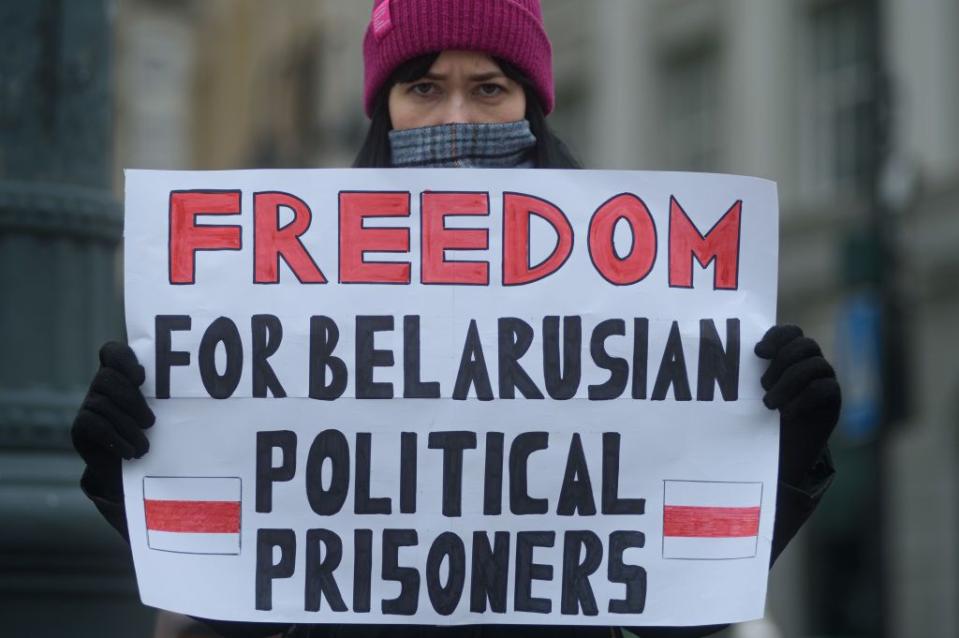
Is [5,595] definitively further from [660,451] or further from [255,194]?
[660,451]

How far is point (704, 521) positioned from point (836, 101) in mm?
15807

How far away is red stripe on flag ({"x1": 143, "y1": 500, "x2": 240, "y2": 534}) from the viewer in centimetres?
284

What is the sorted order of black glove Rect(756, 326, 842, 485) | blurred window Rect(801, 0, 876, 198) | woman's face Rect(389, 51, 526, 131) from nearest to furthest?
1. black glove Rect(756, 326, 842, 485)
2. woman's face Rect(389, 51, 526, 131)
3. blurred window Rect(801, 0, 876, 198)

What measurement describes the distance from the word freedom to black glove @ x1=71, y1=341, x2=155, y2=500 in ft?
0.41

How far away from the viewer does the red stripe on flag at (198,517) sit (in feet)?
9.33

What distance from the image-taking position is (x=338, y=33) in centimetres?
3070

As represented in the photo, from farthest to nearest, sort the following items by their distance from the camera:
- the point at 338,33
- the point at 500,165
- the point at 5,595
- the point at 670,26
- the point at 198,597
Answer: the point at 338,33
the point at 670,26
the point at 5,595
the point at 500,165
the point at 198,597

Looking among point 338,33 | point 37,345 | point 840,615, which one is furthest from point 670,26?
point 37,345

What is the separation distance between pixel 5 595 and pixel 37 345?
1.75 ft

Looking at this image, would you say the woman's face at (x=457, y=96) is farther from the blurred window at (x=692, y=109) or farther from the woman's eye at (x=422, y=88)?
the blurred window at (x=692, y=109)

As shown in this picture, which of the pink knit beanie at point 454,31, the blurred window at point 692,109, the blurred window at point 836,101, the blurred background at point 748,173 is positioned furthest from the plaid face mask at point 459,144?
the blurred window at point 692,109

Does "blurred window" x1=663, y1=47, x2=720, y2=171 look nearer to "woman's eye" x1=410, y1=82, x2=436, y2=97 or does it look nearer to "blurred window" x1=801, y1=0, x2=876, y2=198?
"blurred window" x1=801, y1=0, x2=876, y2=198

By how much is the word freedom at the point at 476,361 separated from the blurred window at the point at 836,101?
14.8m

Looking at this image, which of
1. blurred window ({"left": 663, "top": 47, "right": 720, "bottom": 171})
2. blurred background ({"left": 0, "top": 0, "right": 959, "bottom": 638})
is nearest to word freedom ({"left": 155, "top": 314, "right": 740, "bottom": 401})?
blurred background ({"left": 0, "top": 0, "right": 959, "bottom": 638})
